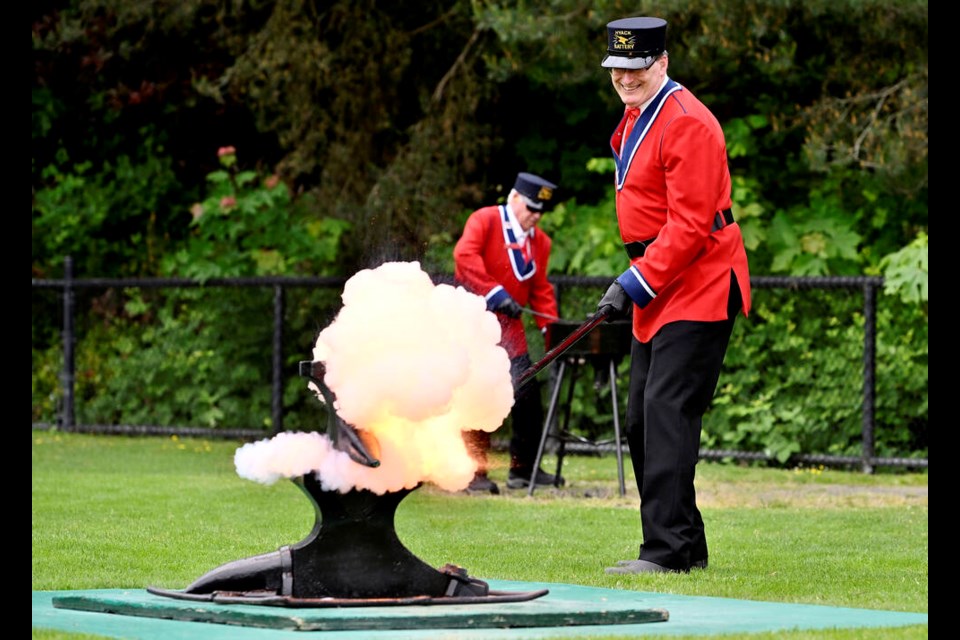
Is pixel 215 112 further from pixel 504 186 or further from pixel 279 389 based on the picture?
pixel 279 389

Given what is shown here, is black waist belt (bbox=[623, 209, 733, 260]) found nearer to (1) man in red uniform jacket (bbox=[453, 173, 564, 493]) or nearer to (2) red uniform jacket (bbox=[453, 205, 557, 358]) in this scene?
(1) man in red uniform jacket (bbox=[453, 173, 564, 493])

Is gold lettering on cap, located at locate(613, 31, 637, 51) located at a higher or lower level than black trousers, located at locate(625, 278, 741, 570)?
higher

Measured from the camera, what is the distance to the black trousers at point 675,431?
7961mm

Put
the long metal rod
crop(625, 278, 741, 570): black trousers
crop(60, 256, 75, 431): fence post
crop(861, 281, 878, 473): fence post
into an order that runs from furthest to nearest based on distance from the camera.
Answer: crop(60, 256, 75, 431): fence post, crop(861, 281, 878, 473): fence post, crop(625, 278, 741, 570): black trousers, the long metal rod

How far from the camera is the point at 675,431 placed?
8.00 m

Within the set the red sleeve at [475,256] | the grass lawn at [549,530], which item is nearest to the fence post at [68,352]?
the grass lawn at [549,530]

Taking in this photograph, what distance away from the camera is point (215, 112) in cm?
2128

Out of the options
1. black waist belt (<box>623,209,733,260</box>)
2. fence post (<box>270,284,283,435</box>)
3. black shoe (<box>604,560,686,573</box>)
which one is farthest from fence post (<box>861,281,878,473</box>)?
black shoe (<box>604,560,686,573</box>)

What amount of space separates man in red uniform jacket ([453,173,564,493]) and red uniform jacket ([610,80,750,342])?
→ 3.79 metres

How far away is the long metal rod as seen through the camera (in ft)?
23.6

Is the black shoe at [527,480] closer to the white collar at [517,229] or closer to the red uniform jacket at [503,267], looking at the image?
the red uniform jacket at [503,267]

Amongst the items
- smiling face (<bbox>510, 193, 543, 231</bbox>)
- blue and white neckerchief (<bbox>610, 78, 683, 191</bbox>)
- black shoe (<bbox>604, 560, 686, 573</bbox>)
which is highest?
blue and white neckerchief (<bbox>610, 78, 683, 191</bbox>)

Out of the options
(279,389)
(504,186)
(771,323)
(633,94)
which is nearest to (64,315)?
(279,389)

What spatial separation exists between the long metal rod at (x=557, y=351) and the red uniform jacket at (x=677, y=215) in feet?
0.70
